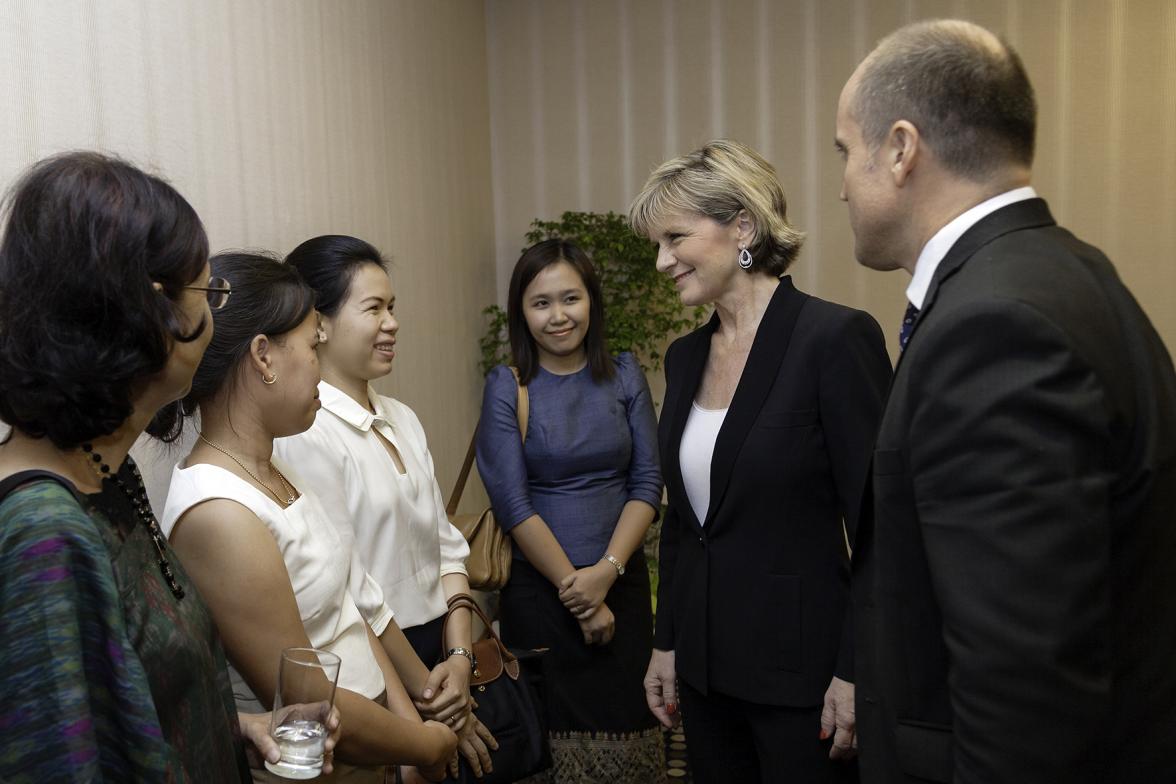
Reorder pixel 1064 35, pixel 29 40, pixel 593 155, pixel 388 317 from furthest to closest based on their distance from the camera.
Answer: pixel 593 155 → pixel 1064 35 → pixel 388 317 → pixel 29 40

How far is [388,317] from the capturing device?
2.50 meters

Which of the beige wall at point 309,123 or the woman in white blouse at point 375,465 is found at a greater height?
the beige wall at point 309,123

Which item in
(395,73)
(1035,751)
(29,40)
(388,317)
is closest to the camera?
(1035,751)

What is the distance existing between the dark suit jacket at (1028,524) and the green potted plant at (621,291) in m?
3.30

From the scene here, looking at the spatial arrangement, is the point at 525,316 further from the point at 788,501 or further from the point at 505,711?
the point at 788,501

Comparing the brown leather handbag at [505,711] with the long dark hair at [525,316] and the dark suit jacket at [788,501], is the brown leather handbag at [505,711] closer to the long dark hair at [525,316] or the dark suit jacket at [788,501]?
the dark suit jacket at [788,501]

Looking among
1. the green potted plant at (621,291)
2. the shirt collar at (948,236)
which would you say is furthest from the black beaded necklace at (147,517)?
the green potted plant at (621,291)

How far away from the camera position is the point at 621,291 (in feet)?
15.4

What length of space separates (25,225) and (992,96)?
1.20 m

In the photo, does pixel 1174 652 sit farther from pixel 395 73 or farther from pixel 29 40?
pixel 395 73

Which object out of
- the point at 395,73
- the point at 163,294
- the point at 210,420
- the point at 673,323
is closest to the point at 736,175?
the point at 210,420

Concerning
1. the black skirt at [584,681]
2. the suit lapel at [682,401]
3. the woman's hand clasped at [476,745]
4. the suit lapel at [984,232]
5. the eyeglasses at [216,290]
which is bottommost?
the black skirt at [584,681]

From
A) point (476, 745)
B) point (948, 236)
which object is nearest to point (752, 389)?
point (948, 236)

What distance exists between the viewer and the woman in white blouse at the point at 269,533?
61.7 inches
